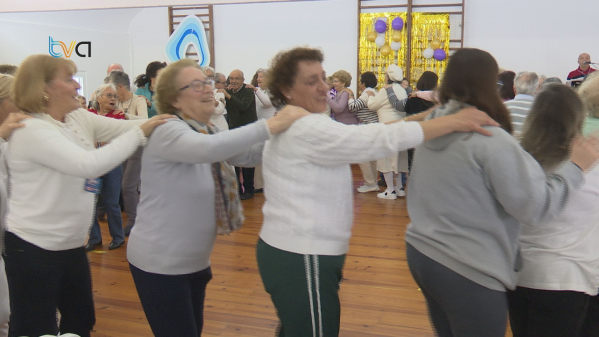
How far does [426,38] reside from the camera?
9625mm

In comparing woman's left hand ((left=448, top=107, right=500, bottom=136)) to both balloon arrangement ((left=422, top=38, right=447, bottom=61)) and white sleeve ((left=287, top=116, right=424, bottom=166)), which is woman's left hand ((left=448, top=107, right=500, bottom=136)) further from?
balloon arrangement ((left=422, top=38, right=447, bottom=61))

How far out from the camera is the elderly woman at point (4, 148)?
143 cm

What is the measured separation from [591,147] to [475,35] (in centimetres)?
862

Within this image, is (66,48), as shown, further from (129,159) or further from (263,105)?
(129,159)

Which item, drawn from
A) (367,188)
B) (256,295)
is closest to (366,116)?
(367,188)

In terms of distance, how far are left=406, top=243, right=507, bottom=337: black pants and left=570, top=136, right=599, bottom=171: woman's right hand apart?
17.1 inches

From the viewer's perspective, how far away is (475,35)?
374 inches

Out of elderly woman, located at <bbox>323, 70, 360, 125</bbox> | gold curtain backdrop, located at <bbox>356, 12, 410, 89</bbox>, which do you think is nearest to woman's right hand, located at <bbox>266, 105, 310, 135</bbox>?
elderly woman, located at <bbox>323, 70, 360, 125</bbox>

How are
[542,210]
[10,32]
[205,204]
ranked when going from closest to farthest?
[542,210] < [205,204] < [10,32]

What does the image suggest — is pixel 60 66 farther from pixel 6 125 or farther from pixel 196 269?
pixel 196 269

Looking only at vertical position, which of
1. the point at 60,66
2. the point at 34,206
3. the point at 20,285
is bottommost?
the point at 20,285

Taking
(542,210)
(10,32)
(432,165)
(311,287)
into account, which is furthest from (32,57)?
(10,32)

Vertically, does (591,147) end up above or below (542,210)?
above

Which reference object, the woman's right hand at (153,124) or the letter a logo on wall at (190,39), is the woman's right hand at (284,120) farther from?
the letter a logo on wall at (190,39)
